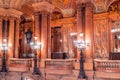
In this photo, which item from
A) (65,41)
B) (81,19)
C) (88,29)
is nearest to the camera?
(88,29)

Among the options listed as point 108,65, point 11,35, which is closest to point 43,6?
point 11,35

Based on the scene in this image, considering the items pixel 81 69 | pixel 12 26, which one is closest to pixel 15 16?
pixel 12 26

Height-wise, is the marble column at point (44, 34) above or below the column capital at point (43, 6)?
below

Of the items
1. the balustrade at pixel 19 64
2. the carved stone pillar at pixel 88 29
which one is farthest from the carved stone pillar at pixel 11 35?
the carved stone pillar at pixel 88 29

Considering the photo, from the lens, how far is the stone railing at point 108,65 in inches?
421

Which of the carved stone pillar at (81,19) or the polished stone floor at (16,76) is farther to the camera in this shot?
the polished stone floor at (16,76)

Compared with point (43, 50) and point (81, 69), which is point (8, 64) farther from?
point (81, 69)

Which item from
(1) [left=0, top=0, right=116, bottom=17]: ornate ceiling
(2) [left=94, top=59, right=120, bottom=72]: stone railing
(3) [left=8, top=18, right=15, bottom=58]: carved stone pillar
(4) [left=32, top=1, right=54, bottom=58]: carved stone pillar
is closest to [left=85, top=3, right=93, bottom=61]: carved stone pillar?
(2) [left=94, top=59, right=120, bottom=72]: stone railing

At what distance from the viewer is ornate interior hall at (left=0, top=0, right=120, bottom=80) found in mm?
11594

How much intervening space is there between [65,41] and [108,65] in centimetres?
908

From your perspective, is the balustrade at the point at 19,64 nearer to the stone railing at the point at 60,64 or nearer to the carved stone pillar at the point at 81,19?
the stone railing at the point at 60,64

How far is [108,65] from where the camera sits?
11008 millimetres

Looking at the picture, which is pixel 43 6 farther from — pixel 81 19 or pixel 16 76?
pixel 16 76

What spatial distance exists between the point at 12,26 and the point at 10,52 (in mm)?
2129
